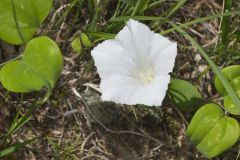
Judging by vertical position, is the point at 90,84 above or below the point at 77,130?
above

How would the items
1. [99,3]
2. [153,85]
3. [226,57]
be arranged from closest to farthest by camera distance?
[153,85], [99,3], [226,57]

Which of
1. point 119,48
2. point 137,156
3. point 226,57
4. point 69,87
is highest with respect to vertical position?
point 119,48

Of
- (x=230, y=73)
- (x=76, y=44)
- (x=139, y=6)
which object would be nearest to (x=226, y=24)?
(x=230, y=73)

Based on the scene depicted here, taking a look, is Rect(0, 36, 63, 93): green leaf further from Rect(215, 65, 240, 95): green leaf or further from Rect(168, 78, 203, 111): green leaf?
Rect(215, 65, 240, 95): green leaf

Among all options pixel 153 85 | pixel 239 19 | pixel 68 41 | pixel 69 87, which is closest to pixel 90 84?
pixel 69 87

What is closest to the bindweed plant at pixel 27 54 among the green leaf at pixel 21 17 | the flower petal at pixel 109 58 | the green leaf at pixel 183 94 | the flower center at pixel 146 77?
the green leaf at pixel 21 17

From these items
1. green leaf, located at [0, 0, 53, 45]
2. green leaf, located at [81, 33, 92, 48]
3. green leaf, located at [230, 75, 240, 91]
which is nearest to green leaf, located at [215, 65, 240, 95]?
green leaf, located at [230, 75, 240, 91]

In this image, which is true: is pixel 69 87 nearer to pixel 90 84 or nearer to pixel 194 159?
pixel 90 84
